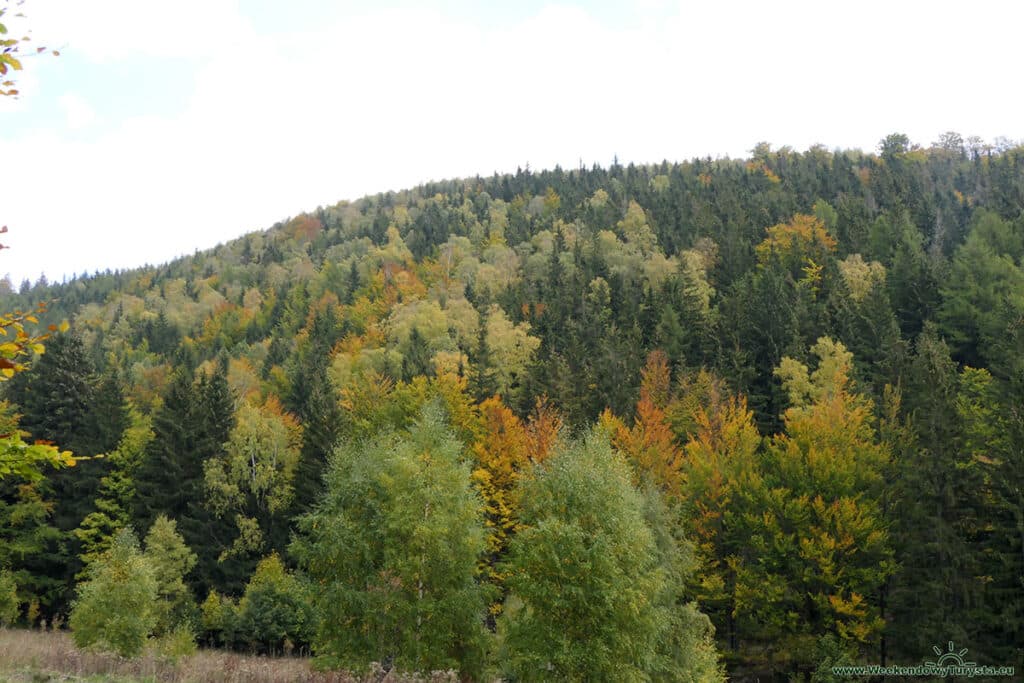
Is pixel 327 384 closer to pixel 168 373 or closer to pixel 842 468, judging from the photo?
pixel 168 373

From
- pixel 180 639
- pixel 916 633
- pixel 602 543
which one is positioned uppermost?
pixel 602 543

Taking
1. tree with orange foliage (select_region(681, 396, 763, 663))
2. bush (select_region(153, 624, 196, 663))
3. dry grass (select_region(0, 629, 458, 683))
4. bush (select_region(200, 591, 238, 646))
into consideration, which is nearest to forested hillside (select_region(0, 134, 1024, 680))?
tree with orange foliage (select_region(681, 396, 763, 663))

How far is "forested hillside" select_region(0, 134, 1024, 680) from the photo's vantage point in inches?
958

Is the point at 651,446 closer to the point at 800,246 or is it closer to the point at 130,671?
the point at 130,671

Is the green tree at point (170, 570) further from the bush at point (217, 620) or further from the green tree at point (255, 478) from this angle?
the green tree at point (255, 478)

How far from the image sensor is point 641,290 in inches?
3839

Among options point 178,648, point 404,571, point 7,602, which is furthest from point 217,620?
point 404,571

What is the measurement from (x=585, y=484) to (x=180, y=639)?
17.3m

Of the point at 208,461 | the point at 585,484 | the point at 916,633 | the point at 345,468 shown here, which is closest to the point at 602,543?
the point at 585,484

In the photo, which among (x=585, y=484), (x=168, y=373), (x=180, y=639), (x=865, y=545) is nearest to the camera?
(x=585, y=484)

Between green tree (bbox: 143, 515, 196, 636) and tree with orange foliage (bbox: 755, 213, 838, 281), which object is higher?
tree with orange foliage (bbox: 755, 213, 838, 281)

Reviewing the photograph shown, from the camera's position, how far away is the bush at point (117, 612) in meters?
25.0

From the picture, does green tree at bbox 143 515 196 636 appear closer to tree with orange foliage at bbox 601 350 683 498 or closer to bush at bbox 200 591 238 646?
bush at bbox 200 591 238 646

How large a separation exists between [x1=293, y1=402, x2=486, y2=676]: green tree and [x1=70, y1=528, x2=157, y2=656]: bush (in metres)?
6.00
